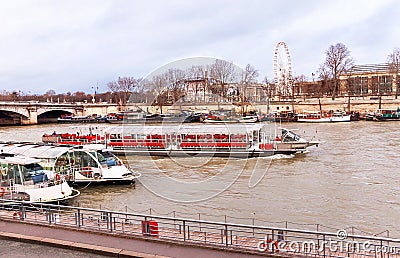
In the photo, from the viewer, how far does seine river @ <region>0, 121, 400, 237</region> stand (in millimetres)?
15070

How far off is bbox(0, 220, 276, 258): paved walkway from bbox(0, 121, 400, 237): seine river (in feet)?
15.6

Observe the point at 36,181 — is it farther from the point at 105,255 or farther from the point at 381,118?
the point at 381,118

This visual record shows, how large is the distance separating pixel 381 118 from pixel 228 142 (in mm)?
38580

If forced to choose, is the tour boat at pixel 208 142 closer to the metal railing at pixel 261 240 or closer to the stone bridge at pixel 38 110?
the metal railing at pixel 261 240

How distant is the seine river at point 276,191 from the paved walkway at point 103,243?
474 centimetres

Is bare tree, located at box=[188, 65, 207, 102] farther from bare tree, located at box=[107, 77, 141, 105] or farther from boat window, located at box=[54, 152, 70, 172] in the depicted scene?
bare tree, located at box=[107, 77, 141, 105]

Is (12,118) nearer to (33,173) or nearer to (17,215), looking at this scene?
(33,173)

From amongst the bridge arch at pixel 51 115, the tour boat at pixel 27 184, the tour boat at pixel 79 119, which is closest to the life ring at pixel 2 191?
the tour boat at pixel 27 184

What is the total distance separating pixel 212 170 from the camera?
25.7 m

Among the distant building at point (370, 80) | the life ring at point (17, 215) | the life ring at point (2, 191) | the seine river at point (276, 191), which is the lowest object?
the seine river at point (276, 191)

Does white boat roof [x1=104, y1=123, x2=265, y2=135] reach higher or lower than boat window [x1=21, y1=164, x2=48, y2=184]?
higher

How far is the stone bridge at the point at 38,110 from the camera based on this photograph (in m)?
69.0

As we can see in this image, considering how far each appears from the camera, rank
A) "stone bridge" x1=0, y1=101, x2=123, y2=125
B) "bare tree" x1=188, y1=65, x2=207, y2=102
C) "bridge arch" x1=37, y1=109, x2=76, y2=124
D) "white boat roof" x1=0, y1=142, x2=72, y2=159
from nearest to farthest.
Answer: "bare tree" x1=188, y1=65, x2=207, y2=102, "white boat roof" x1=0, y1=142, x2=72, y2=159, "stone bridge" x1=0, y1=101, x2=123, y2=125, "bridge arch" x1=37, y1=109, x2=76, y2=124

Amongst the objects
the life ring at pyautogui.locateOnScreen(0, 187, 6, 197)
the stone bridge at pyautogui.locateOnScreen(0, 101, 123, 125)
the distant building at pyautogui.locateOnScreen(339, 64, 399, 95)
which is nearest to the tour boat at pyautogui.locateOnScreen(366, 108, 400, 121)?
the distant building at pyautogui.locateOnScreen(339, 64, 399, 95)
